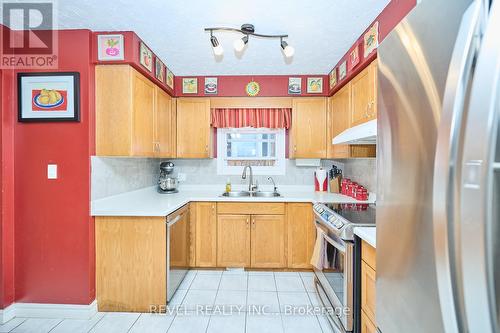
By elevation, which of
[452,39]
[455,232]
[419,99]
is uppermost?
[452,39]

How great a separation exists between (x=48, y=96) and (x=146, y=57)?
2.87 feet

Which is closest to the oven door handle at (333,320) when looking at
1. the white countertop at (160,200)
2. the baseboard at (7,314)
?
the white countertop at (160,200)

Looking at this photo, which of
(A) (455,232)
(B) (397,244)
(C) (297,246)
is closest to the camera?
(A) (455,232)

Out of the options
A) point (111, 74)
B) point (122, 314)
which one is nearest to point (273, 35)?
point (111, 74)

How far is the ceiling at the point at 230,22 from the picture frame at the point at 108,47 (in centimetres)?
7

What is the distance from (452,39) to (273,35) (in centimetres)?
174

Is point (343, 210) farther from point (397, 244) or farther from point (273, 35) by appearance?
point (273, 35)

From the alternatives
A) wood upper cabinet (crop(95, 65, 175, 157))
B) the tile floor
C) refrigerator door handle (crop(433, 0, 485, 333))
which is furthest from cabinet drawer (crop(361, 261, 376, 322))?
wood upper cabinet (crop(95, 65, 175, 157))

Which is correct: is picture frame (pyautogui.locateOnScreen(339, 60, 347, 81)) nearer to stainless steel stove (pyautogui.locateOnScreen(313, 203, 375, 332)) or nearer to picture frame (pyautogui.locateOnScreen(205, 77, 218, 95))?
stainless steel stove (pyautogui.locateOnScreen(313, 203, 375, 332))

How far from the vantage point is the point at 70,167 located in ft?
6.52

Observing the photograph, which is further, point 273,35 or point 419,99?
point 273,35

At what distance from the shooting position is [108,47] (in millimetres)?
2049

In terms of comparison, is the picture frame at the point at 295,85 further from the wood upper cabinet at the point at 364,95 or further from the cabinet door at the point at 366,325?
the cabinet door at the point at 366,325

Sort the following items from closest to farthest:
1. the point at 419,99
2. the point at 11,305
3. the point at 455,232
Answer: the point at 455,232 → the point at 419,99 → the point at 11,305
